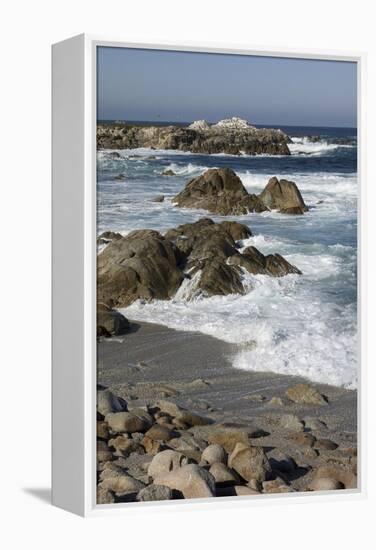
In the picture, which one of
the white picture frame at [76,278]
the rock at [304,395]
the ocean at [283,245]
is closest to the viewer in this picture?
the white picture frame at [76,278]

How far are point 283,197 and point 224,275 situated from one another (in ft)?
2.42

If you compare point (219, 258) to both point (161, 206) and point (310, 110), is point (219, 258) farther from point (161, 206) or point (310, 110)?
point (310, 110)

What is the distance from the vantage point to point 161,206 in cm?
1120

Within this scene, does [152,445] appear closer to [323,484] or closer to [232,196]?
[323,484]

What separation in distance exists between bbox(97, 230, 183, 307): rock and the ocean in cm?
8

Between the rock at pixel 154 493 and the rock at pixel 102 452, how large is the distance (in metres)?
0.34

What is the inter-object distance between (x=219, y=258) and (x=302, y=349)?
2.97 ft

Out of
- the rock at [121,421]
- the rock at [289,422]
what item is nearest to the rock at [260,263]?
the rock at [289,422]

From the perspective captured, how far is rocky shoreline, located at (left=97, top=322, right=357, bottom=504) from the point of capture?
10859mm

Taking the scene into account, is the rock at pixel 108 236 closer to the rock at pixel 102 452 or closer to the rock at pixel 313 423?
the rock at pixel 102 452

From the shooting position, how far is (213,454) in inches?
432

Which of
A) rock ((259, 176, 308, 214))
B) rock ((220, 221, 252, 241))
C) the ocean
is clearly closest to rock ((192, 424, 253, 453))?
the ocean

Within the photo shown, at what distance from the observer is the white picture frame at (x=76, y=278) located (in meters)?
10.7

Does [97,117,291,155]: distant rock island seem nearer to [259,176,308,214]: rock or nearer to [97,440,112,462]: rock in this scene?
[259,176,308,214]: rock
